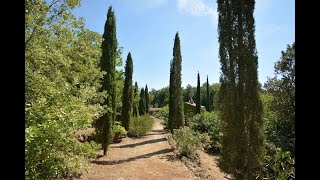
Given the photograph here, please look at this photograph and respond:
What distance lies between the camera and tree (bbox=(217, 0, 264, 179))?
28.2 ft

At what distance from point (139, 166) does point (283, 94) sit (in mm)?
8184

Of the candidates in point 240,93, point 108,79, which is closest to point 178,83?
point 108,79

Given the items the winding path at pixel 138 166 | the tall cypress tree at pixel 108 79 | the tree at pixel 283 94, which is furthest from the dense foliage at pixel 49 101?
the tree at pixel 283 94

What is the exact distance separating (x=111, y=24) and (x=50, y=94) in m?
11.1

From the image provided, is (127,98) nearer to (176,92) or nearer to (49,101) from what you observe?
(176,92)

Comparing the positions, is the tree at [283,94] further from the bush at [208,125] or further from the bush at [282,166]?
the bush at [208,125]

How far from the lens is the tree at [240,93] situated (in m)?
8.60

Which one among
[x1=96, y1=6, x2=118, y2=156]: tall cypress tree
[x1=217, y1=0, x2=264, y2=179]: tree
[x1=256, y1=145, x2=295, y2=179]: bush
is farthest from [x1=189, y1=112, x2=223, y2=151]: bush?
[x1=217, y1=0, x2=264, y2=179]: tree

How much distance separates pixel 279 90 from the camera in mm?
13758

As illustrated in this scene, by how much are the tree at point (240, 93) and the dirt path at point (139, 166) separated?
8.52 ft

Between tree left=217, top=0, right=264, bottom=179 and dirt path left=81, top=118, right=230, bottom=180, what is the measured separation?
260 cm

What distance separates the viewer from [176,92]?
22.8 meters

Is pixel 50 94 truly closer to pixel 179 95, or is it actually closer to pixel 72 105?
pixel 72 105
